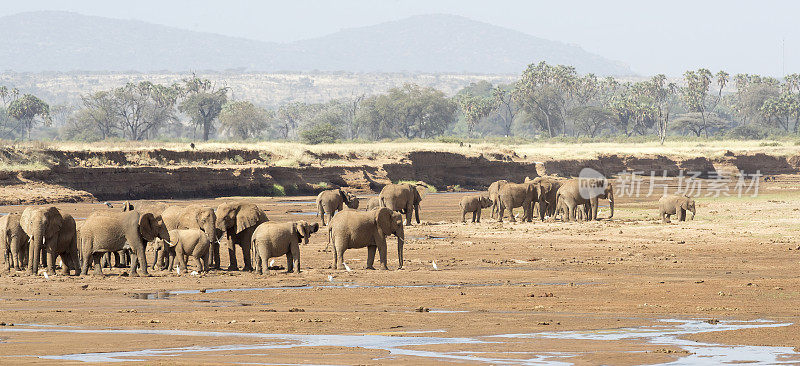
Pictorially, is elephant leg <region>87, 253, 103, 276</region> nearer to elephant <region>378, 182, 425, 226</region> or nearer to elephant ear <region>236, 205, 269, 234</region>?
elephant ear <region>236, 205, 269, 234</region>

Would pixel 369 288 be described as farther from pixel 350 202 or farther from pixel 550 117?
pixel 550 117

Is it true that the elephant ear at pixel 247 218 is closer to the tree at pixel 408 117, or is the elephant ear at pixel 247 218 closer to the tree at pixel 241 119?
the tree at pixel 241 119

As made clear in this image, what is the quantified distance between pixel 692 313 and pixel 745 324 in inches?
53.6

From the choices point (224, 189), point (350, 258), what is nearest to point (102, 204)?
point (224, 189)

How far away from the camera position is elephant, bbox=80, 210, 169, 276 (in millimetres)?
21328

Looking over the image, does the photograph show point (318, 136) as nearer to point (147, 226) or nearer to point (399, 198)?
point (399, 198)

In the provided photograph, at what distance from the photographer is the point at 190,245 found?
22.2 m

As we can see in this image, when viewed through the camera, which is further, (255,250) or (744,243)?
(744,243)

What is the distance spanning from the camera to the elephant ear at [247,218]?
77.5 ft

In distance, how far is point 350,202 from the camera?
40.4m

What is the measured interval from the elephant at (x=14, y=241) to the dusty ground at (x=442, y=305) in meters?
1.63

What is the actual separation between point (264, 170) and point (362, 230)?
45.7 meters

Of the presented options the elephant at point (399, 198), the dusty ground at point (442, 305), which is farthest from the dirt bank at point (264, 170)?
the dusty ground at point (442, 305)

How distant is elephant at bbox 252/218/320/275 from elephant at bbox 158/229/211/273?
3.62 feet
